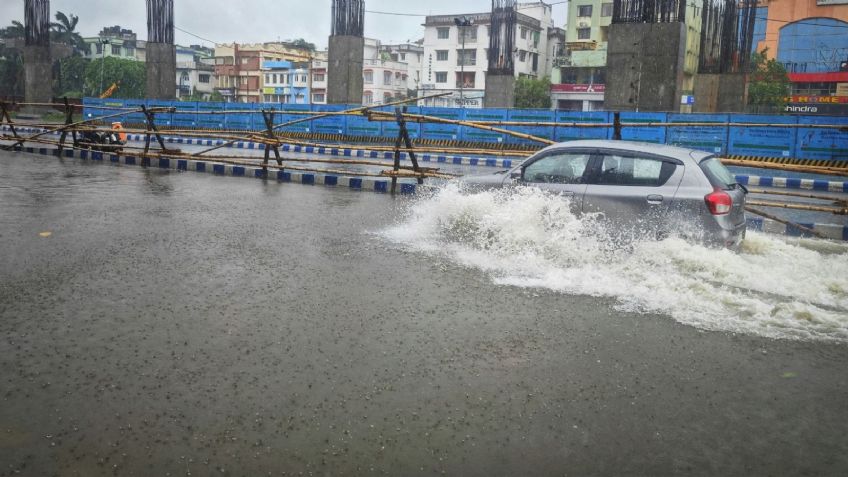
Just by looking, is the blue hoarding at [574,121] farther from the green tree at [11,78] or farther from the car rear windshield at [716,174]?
the green tree at [11,78]

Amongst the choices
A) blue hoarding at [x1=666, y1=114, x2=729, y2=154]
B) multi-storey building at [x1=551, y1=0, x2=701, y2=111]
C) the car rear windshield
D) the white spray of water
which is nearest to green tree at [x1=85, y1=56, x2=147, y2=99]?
multi-storey building at [x1=551, y1=0, x2=701, y2=111]

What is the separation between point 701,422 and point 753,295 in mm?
3001

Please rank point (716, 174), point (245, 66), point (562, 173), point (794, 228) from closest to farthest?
point (716, 174) < point (562, 173) < point (794, 228) < point (245, 66)

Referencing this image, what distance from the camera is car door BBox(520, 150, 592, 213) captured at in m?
8.13

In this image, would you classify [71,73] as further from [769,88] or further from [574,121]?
[574,121]

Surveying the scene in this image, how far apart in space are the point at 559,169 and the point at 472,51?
7689cm

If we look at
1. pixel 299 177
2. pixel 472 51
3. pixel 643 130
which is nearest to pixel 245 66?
pixel 472 51

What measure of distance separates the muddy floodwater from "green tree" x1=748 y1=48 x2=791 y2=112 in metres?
55.1

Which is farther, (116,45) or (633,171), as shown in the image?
(116,45)

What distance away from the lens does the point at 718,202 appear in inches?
284

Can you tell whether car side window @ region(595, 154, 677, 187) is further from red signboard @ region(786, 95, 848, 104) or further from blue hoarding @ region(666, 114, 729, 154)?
red signboard @ region(786, 95, 848, 104)

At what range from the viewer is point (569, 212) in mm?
8070

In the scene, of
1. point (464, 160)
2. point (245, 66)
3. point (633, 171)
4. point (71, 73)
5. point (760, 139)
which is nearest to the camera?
point (633, 171)

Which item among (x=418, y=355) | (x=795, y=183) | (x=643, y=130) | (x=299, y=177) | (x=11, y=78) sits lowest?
(x=418, y=355)
